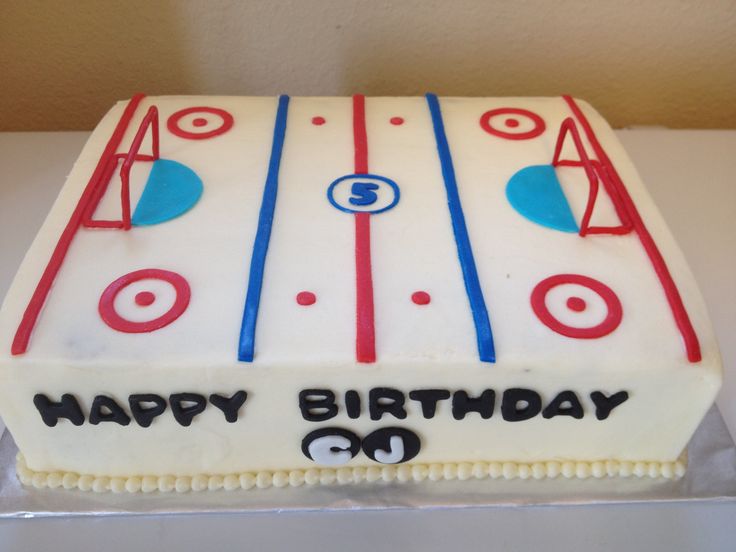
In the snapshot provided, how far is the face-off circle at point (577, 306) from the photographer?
1.14 metres

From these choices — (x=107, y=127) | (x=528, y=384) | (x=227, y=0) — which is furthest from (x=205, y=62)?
(x=528, y=384)

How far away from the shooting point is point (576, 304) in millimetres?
1175

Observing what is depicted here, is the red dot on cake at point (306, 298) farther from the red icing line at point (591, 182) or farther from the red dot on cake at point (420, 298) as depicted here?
the red icing line at point (591, 182)

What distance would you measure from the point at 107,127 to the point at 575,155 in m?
0.93

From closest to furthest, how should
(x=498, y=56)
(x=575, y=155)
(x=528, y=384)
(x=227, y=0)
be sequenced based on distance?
(x=528, y=384)
(x=575, y=155)
(x=227, y=0)
(x=498, y=56)

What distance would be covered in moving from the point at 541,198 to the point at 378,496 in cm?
59

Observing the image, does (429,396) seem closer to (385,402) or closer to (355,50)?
(385,402)

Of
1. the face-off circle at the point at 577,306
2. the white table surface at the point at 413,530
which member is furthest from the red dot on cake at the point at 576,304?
the white table surface at the point at 413,530

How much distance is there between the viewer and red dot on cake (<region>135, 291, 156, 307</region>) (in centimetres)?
115

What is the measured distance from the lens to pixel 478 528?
121 cm

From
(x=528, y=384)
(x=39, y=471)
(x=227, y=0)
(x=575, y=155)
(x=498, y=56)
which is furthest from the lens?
(x=498, y=56)

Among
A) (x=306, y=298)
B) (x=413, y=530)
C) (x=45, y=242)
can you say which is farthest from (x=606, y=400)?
(x=45, y=242)

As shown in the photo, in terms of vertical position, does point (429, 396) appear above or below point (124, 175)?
below

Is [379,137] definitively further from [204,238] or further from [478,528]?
[478,528]
